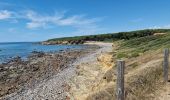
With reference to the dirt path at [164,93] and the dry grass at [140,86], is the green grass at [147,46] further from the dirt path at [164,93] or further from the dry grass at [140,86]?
the dirt path at [164,93]

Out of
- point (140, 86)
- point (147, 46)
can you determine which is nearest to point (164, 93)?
point (140, 86)

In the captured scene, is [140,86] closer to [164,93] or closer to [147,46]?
[164,93]

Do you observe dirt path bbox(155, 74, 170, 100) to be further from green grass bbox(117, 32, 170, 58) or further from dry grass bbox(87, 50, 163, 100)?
green grass bbox(117, 32, 170, 58)

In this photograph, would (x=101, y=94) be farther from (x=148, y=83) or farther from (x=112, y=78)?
(x=112, y=78)

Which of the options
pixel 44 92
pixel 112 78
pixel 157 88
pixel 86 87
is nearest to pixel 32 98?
pixel 44 92

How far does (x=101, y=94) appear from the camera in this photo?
50.4 feet

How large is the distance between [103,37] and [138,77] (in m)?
155

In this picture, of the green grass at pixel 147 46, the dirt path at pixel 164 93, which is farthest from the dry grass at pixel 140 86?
the green grass at pixel 147 46

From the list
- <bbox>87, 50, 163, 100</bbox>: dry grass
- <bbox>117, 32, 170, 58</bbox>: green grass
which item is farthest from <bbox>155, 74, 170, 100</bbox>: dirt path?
<bbox>117, 32, 170, 58</bbox>: green grass

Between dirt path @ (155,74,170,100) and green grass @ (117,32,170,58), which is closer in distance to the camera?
dirt path @ (155,74,170,100)

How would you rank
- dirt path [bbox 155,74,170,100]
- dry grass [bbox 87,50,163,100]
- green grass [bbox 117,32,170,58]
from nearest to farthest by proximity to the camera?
dirt path [bbox 155,74,170,100], dry grass [bbox 87,50,163,100], green grass [bbox 117,32,170,58]

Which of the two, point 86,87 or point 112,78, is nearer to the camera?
point 112,78

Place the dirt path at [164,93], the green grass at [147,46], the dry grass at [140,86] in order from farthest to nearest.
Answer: the green grass at [147,46] < the dry grass at [140,86] < the dirt path at [164,93]

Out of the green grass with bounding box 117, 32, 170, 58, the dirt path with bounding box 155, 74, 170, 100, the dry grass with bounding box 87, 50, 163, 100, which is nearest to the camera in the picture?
the dirt path with bounding box 155, 74, 170, 100
